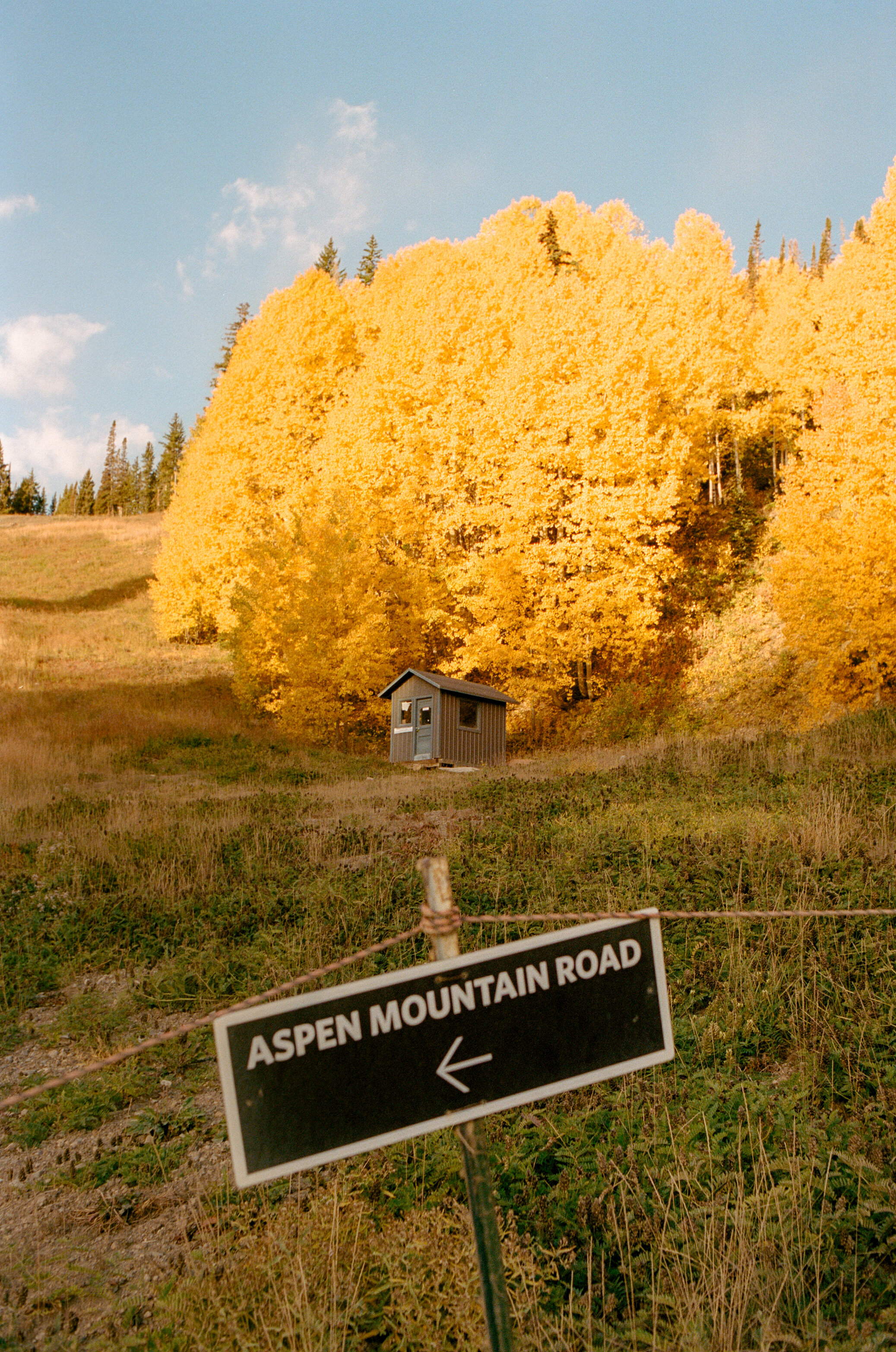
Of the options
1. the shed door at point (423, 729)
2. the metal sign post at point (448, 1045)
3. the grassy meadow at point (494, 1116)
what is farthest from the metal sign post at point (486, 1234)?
the shed door at point (423, 729)

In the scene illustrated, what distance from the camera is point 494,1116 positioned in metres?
4.36

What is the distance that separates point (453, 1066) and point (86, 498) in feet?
370

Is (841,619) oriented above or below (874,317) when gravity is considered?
below

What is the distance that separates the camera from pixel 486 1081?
1.83 m

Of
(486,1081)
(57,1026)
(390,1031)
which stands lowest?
(57,1026)

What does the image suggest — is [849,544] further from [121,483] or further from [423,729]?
[121,483]

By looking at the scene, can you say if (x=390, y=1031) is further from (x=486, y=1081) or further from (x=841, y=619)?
(x=841, y=619)

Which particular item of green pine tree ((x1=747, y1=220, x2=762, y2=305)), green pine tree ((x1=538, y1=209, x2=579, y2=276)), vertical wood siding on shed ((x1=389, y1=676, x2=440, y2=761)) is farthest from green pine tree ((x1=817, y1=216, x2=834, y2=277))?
vertical wood siding on shed ((x1=389, y1=676, x2=440, y2=761))

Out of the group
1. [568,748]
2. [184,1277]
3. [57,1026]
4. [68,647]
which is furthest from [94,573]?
[184,1277]

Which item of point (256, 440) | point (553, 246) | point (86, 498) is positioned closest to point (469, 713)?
point (256, 440)

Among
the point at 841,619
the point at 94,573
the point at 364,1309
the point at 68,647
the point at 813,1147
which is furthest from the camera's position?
the point at 94,573

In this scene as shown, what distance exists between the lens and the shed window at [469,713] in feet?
75.6

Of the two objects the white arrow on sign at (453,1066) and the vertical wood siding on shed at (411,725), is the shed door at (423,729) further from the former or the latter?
the white arrow on sign at (453,1066)

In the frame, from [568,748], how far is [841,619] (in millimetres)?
9354
